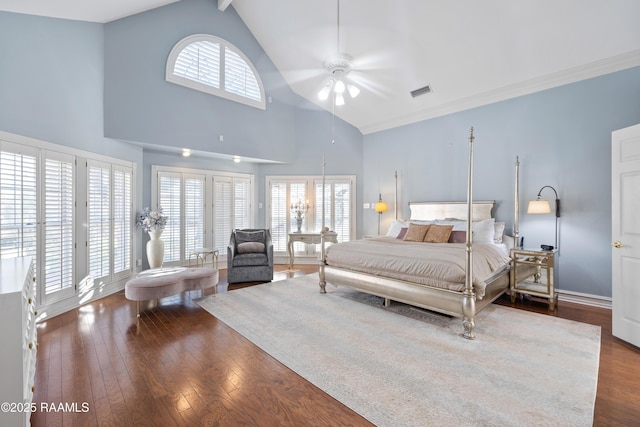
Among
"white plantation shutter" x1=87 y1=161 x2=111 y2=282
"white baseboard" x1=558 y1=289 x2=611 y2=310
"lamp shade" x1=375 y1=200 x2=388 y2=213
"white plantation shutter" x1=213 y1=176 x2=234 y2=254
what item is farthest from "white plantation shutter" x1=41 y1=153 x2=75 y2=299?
"white baseboard" x1=558 y1=289 x2=611 y2=310

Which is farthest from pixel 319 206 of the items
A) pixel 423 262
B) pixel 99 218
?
pixel 99 218

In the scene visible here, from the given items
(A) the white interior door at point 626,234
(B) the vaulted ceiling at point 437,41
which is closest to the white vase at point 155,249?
(B) the vaulted ceiling at point 437,41

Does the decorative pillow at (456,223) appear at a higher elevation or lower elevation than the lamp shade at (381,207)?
lower

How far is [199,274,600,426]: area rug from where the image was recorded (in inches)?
76.1

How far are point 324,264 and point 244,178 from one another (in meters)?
3.52

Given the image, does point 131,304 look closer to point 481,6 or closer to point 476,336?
point 476,336

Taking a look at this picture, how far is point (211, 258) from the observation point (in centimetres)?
646

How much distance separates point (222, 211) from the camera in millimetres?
6613

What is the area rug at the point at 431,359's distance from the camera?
193 cm

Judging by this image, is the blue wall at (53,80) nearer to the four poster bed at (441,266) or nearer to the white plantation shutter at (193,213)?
the white plantation shutter at (193,213)

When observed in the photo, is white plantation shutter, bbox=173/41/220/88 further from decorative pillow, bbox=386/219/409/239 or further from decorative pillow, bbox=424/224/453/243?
decorative pillow, bbox=424/224/453/243

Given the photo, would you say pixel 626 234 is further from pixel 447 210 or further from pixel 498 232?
pixel 447 210

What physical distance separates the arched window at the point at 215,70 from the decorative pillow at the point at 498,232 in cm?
533

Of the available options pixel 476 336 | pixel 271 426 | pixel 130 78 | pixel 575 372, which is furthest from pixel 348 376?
pixel 130 78
